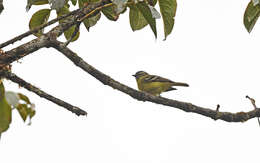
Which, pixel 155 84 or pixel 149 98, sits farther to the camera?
pixel 155 84

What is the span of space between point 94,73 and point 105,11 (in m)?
0.51

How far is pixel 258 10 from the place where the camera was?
2.57 m

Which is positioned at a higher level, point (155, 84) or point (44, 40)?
point (44, 40)

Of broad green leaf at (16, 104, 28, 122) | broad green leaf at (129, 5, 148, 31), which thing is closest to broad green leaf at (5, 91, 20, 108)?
broad green leaf at (16, 104, 28, 122)

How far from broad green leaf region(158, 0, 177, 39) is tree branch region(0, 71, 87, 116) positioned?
2.52ft

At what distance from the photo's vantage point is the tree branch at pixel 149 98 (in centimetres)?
254

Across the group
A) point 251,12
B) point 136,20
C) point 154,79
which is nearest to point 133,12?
point 136,20

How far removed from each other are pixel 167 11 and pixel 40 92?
2.98 ft

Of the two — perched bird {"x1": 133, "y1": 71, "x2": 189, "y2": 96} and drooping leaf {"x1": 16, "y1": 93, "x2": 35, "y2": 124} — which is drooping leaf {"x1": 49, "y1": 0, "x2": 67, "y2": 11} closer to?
drooping leaf {"x1": 16, "y1": 93, "x2": 35, "y2": 124}

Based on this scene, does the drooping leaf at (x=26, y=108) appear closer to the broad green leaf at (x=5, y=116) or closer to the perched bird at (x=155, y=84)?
the broad green leaf at (x=5, y=116)

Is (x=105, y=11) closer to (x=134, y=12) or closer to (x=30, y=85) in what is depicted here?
(x=134, y=12)

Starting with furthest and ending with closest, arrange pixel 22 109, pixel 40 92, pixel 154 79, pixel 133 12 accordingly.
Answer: pixel 154 79, pixel 133 12, pixel 40 92, pixel 22 109

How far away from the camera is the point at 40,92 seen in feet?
8.06

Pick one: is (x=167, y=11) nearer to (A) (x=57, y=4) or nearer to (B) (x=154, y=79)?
(A) (x=57, y=4)
